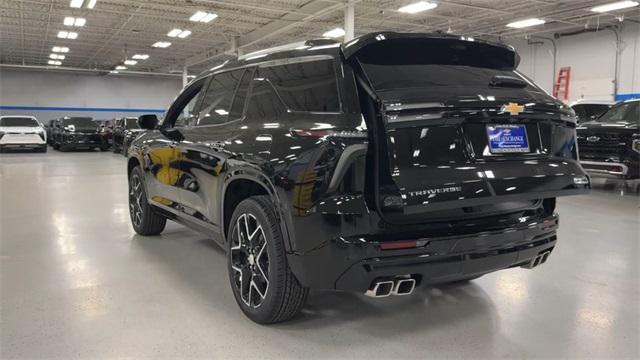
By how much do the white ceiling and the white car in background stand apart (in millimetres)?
3509

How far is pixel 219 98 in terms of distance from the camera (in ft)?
11.9

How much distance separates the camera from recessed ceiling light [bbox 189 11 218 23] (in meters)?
16.1

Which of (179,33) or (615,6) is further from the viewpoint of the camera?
(179,33)

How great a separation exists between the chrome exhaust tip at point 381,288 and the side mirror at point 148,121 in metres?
2.94

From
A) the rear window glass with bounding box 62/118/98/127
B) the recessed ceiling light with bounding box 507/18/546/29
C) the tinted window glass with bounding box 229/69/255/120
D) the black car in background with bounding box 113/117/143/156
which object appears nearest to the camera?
the tinted window glass with bounding box 229/69/255/120

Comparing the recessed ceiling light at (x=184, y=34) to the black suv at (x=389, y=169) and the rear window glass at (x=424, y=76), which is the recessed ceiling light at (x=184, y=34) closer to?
the black suv at (x=389, y=169)

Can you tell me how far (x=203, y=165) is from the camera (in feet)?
11.5

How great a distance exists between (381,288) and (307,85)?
1122 millimetres

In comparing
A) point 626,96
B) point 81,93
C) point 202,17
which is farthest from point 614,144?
point 81,93

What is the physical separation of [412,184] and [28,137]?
1928 centimetres

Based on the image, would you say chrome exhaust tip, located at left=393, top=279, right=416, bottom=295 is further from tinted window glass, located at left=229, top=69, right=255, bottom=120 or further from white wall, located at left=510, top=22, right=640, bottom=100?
white wall, located at left=510, top=22, right=640, bottom=100

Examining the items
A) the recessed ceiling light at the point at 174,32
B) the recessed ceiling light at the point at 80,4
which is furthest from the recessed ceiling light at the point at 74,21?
the recessed ceiling light at the point at 174,32

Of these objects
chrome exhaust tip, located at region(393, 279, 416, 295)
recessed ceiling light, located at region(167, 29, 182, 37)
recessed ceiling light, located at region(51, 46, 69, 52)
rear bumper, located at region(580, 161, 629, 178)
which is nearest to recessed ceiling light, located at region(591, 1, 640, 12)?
rear bumper, located at region(580, 161, 629, 178)

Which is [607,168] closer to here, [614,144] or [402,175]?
[614,144]
